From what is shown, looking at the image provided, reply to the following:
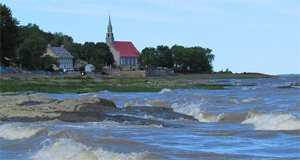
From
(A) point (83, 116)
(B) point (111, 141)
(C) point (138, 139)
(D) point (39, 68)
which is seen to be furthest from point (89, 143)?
(D) point (39, 68)

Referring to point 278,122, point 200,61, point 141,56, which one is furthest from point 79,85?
point 200,61

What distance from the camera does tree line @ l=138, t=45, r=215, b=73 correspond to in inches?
5438

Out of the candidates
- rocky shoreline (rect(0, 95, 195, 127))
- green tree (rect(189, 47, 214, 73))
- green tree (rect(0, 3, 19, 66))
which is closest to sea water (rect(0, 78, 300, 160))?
rocky shoreline (rect(0, 95, 195, 127))

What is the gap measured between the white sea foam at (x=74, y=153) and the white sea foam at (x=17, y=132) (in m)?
2.59

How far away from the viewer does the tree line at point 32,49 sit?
6562 cm

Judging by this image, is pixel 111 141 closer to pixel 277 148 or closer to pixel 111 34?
pixel 277 148

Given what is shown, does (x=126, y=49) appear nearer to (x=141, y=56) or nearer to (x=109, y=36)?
(x=109, y=36)

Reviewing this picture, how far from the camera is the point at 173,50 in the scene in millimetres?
147125

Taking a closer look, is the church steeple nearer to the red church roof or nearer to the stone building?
the red church roof

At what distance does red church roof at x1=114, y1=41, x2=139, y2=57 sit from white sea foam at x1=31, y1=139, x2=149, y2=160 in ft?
501

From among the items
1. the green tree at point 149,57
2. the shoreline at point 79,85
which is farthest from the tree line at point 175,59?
the shoreline at point 79,85

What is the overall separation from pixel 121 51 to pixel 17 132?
152 m

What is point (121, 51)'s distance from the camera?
549ft

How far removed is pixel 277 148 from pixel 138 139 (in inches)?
163
